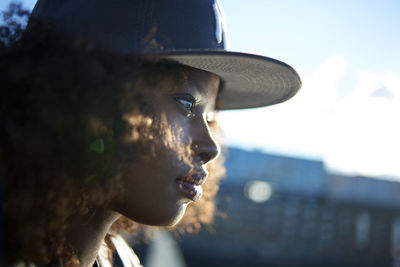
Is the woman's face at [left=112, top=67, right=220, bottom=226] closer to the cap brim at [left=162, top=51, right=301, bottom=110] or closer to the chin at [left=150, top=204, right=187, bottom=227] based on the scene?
the chin at [left=150, top=204, right=187, bottom=227]

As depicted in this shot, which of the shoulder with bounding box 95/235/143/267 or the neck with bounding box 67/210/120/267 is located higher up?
the neck with bounding box 67/210/120/267

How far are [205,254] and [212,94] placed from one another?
27.8 metres

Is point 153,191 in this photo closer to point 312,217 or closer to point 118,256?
point 118,256

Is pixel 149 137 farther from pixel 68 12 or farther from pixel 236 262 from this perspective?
pixel 236 262

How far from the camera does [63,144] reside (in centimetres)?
139

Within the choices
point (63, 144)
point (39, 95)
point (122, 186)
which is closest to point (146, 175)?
point (122, 186)

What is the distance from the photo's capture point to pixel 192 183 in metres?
1.73

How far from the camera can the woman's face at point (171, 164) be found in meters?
1.62

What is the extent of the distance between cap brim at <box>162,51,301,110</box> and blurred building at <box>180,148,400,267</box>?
2784 centimetres

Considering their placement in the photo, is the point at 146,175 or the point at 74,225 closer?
the point at 146,175

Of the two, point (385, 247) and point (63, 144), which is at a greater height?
point (63, 144)

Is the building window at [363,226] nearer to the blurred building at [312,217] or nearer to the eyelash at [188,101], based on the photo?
the blurred building at [312,217]

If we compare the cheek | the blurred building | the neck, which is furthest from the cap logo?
the blurred building

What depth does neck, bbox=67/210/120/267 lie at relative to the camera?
1740 millimetres
